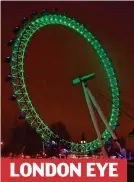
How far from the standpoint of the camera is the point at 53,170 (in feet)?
18.8

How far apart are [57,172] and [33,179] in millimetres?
321

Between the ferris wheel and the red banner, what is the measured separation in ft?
25.4

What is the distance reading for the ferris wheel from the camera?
13.5 meters

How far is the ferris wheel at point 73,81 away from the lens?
13.5m

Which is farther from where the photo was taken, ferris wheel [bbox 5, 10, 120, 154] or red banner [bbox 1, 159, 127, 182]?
ferris wheel [bbox 5, 10, 120, 154]

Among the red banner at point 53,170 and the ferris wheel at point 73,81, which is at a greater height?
the ferris wheel at point 73,81

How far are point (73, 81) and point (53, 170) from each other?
36.6 feet

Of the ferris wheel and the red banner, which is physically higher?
the ferris wheel

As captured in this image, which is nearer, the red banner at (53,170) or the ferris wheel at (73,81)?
the red banner at (53,170)

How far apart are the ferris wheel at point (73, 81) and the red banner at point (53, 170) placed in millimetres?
7753

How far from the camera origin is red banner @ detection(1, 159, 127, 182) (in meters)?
5.70

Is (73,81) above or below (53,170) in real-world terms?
above

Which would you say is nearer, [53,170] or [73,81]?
[53,170]

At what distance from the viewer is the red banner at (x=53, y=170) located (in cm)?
570
